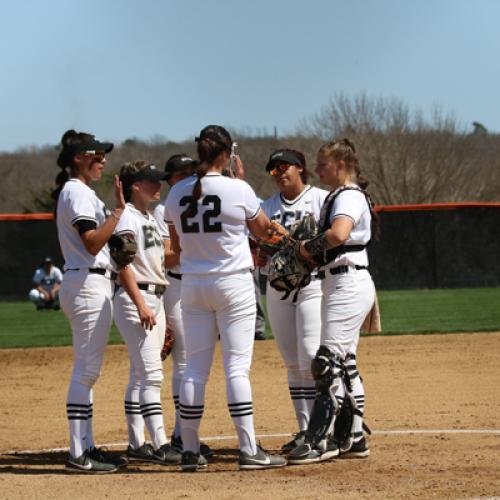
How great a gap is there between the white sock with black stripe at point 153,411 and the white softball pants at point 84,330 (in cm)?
40

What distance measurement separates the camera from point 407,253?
24.9m

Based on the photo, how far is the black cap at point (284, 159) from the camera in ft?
21.8

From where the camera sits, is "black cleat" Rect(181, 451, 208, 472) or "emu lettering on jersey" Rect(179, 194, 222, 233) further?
"black cleat" Rect(181, 451, 208, 472)

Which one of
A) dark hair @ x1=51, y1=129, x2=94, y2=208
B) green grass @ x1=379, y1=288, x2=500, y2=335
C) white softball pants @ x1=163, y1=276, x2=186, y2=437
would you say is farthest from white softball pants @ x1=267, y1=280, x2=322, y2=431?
green grass @ x1=379, y1=288, x2=500, y2=335

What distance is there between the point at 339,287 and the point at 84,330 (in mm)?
1488

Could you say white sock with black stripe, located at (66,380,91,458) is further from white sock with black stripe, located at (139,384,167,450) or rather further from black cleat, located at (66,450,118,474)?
white sock with black stripe, located at (139,384,167,450)

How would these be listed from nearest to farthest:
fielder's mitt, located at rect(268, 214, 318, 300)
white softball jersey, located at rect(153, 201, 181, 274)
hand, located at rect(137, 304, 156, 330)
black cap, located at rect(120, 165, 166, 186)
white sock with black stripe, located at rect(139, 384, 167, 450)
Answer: hand, located at rect(137, 304, 156, 330) < fielder's mitt, located at rect(268, 214, 318, 300) < white sock with black stripe, located at rect(139, 384, 167, 450) < black cap, located at rect(120, 165, 166, 186) < white softball jersey, located at rect(153, 201, 181, 274)

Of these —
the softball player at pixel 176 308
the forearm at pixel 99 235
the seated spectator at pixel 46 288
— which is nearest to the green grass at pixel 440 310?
the seated spectator at pixel 46 288

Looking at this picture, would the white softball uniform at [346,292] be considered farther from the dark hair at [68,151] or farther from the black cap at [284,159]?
the dark hair at [68,151]

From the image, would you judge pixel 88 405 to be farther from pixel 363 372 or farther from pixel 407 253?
pixel 407 253

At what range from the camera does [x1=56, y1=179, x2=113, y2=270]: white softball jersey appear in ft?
19.3

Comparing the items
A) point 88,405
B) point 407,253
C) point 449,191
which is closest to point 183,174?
point 88,405

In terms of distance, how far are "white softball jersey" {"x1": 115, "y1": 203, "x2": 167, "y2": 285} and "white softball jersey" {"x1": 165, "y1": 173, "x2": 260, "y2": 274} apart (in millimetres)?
530

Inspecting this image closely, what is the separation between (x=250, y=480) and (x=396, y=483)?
77cm
